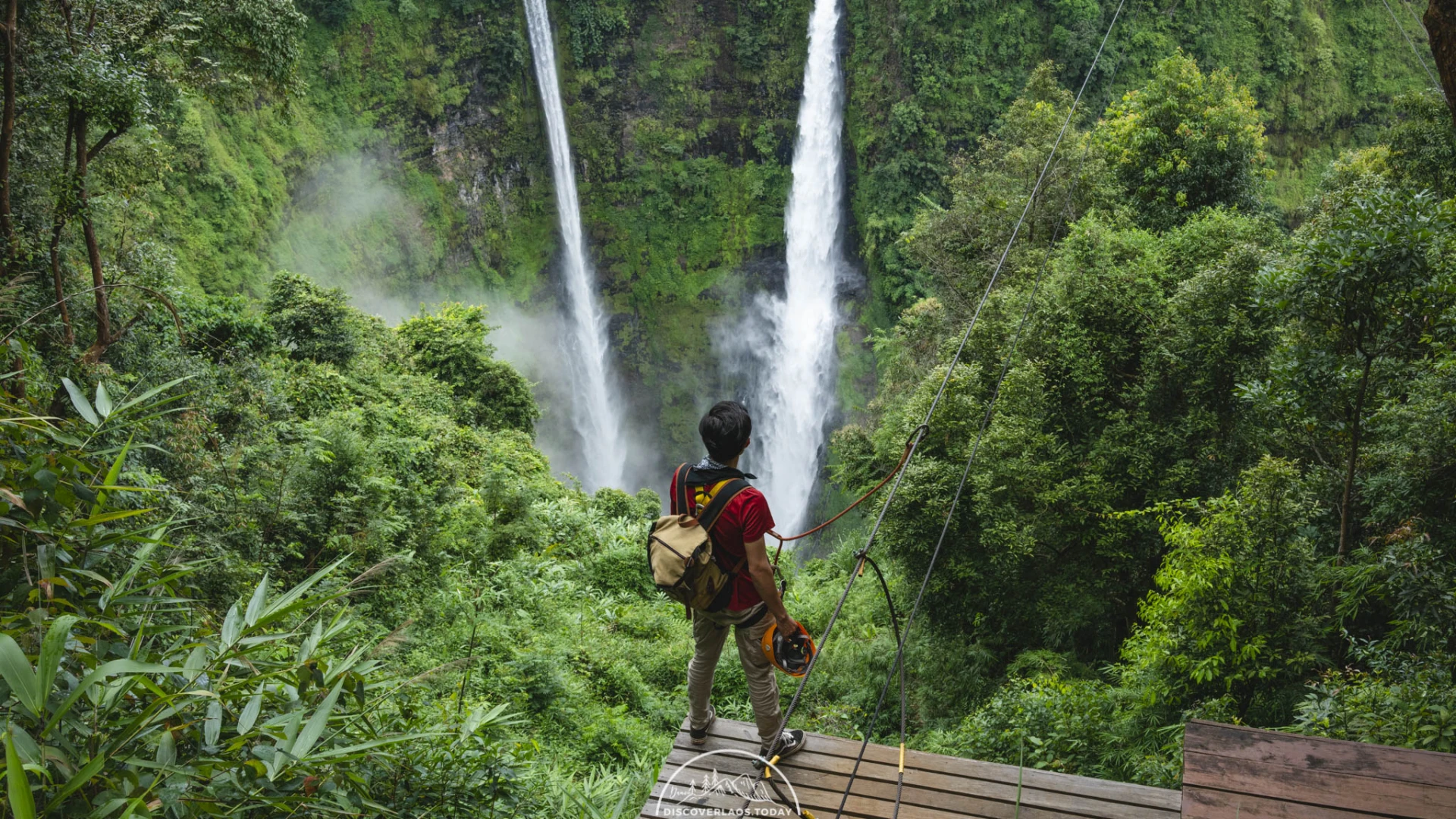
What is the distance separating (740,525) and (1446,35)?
9.22ft

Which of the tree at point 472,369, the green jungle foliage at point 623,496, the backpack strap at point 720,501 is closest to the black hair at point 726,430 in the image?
the backpack strap at point 720,501

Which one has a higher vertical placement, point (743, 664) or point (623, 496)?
point (623, 496)

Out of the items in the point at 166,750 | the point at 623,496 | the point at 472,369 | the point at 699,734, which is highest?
the point at 472,369

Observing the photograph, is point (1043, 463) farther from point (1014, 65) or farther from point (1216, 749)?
point (1014, 65)

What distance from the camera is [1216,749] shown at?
3043mm

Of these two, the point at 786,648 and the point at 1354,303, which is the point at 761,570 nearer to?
the point at 786,648

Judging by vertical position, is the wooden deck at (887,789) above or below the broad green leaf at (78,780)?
above

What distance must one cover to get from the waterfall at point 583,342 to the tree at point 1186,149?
1987 cm

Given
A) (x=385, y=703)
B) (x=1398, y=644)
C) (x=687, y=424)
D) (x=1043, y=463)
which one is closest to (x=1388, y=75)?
(x=687, y=424)

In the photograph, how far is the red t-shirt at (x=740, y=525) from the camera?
10.2 feet

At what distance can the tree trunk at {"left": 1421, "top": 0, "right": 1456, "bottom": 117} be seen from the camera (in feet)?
8.25

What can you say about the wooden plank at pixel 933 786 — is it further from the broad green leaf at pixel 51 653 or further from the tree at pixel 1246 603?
the tree at pixel 1246 603

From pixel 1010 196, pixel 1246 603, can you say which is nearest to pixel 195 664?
pixel 1246 603

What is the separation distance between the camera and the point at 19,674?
1853 mm
